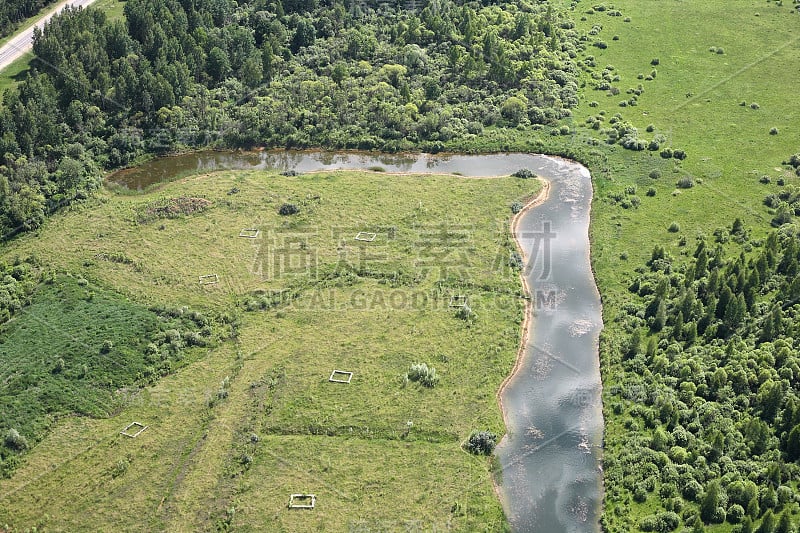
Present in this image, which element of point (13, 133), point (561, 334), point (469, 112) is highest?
point (13, 133)

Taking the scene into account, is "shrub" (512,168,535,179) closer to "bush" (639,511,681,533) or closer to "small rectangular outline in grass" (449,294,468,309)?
"small rectangular outline in grass" (449,294,468,309)

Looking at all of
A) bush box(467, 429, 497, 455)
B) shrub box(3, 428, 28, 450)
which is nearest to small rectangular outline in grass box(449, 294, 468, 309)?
bush box(467, 429, 497, 455)

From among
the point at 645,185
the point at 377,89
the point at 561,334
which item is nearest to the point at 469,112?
the point at 377,89

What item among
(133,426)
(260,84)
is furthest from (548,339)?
(260,84)

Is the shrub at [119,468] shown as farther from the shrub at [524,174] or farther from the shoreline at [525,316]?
the shrub at [524,174]

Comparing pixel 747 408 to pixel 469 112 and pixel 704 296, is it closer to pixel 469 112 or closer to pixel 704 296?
pixel 704 296

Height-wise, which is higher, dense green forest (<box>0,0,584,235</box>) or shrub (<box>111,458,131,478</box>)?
dense green forest (<box>0,0,584,235</box>)
